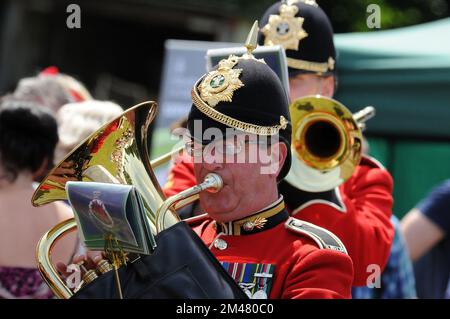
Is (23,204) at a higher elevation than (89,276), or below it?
below

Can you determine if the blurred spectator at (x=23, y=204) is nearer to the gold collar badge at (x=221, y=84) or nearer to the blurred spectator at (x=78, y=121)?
the blurred spectator at (x=78, y=121)

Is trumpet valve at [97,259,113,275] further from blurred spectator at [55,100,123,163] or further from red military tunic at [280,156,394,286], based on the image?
blurred spectator at [55,100,123,163]

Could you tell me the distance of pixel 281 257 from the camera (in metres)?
2.59

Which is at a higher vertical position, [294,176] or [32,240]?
[294,176]

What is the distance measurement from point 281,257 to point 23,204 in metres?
1.64

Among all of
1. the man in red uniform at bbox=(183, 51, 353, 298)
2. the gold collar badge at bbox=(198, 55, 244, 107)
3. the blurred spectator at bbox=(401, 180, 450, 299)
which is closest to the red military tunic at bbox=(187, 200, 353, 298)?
the man in red uniform at bbox=(183, 51, 353, 298)

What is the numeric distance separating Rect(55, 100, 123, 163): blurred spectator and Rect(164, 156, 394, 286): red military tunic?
1185 millimetres

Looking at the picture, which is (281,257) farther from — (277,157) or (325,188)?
(325,188)

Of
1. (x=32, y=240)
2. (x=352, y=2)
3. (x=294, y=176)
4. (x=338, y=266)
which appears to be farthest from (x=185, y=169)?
(x=352, y=2)

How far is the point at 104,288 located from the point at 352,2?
10.6m

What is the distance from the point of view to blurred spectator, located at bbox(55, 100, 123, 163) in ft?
15.2

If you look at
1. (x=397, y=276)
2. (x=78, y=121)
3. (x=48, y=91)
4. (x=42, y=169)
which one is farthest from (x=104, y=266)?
(x=48, y=91)
